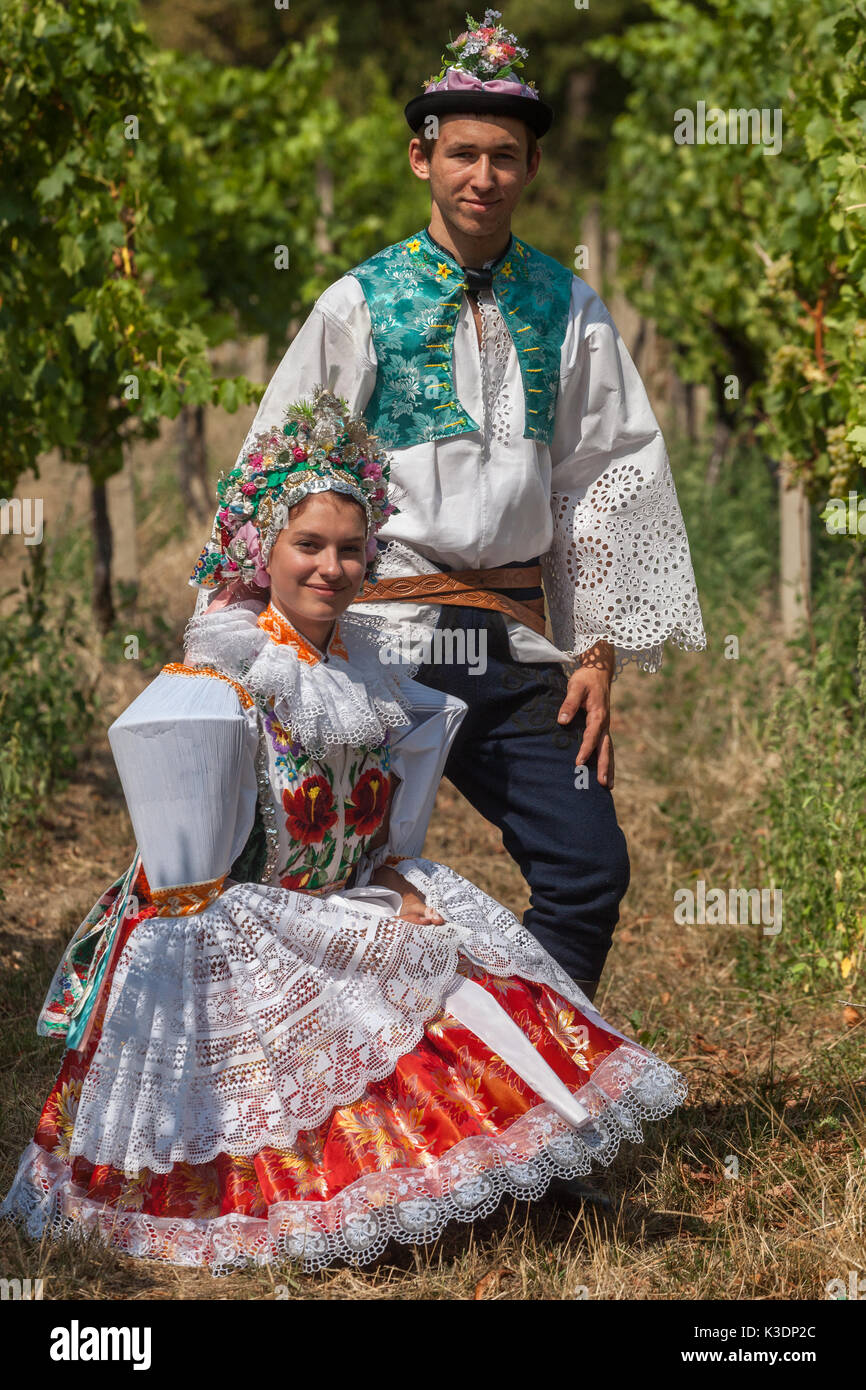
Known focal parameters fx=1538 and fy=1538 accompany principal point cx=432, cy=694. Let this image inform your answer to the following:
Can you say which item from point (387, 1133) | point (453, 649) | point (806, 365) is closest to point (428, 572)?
point (453, 649)

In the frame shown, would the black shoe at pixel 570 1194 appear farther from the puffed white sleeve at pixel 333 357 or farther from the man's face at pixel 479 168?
the man's face at pixel 479 168

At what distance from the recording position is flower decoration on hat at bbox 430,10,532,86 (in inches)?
114

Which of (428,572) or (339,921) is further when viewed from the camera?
(428,572)

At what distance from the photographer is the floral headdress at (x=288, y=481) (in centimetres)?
262

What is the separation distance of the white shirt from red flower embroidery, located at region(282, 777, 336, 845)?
0.44 meters

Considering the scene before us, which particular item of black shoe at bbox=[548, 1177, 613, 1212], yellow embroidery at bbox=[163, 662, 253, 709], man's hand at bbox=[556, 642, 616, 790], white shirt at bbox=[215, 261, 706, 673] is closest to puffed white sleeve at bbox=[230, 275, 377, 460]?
white shirt at bbox=[215, 261, 706, 673]

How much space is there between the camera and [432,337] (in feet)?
9.62

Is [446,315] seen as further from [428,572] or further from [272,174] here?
[272,174]

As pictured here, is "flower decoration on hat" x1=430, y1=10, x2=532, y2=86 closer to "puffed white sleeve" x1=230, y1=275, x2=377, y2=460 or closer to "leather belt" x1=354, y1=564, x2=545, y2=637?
"puffed white sleeve" x1=230, y1=275, x2=377, y2=460

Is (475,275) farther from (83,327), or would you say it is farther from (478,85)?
(83,327)

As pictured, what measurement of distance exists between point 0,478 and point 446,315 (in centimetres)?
294

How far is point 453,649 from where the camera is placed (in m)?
2.96

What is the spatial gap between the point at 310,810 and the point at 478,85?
138 centimetres

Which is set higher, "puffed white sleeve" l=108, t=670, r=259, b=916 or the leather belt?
the leather belt
